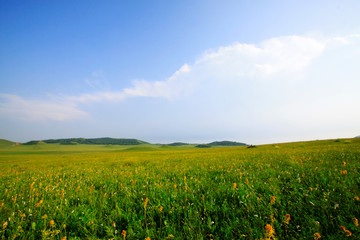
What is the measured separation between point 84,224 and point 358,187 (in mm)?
6393

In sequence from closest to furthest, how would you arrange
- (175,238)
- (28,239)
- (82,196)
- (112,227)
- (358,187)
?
(175,238) → (28,239) → (112,227) → (358,187) → (82,196)

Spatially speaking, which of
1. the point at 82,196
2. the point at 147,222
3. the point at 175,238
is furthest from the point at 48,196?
the point at 175,238

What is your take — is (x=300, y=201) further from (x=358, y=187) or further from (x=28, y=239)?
(x=28, y=239)

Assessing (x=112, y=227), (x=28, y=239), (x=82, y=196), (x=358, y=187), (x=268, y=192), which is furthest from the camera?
(x=82, y=196)

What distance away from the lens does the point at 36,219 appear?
3.18 metres

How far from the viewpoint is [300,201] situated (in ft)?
10.4

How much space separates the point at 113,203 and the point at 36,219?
1.53m

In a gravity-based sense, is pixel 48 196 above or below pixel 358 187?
below

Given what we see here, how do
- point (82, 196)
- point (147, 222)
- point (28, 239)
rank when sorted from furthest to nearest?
point (82, 196)
point (147, 222)
point (28, 239)

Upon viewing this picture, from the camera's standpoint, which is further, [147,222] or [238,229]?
[147,222]

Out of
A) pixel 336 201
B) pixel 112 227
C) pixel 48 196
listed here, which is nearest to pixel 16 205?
pixel 48 196

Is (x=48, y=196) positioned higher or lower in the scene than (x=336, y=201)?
lower

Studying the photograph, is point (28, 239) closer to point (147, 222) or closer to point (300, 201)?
point (147, 222)

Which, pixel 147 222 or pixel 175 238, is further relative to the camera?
pixel 147 222
